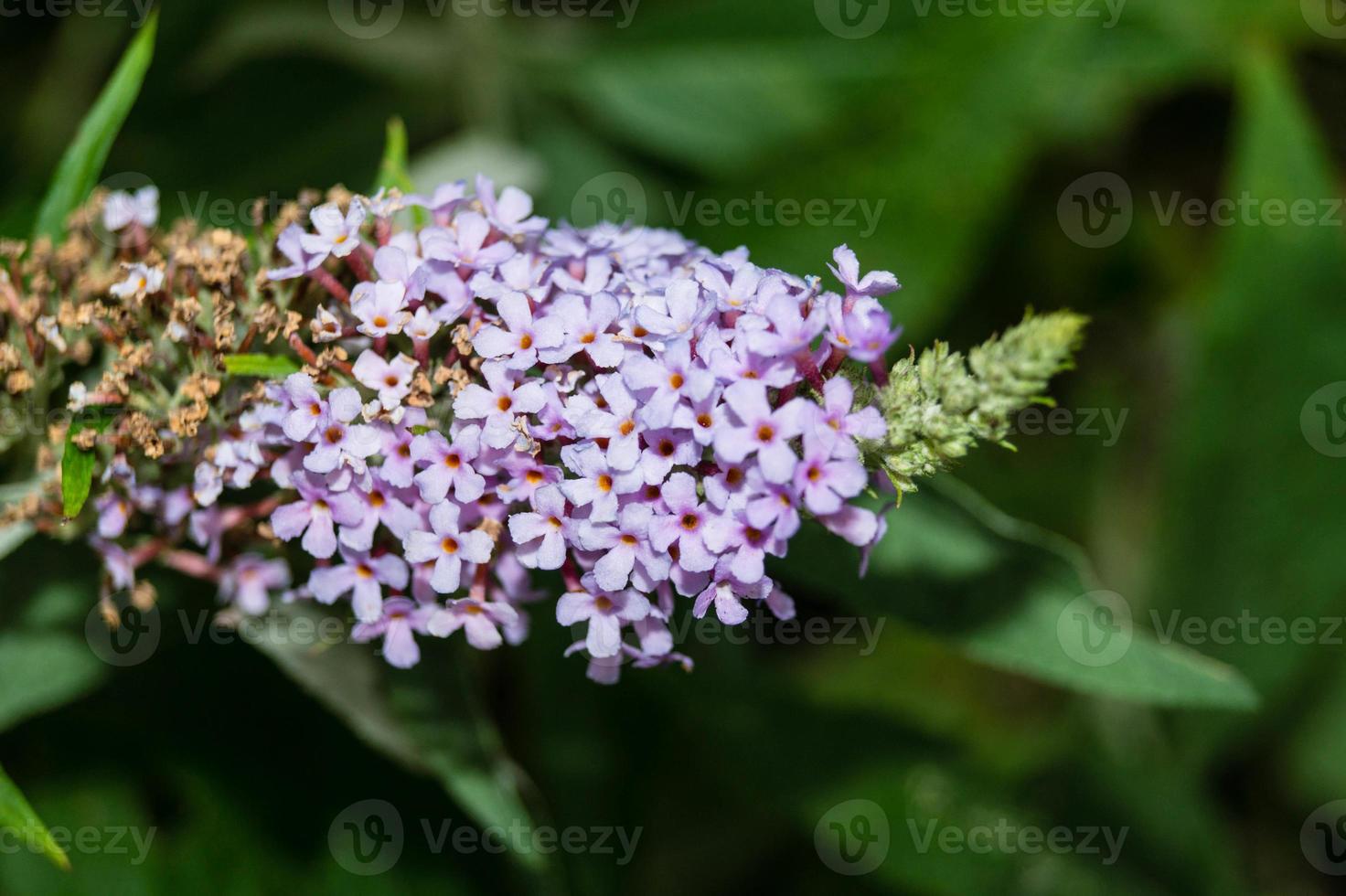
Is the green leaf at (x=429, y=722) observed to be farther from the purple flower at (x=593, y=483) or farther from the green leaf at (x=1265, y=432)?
the green leaf at (x=1265, y=432)

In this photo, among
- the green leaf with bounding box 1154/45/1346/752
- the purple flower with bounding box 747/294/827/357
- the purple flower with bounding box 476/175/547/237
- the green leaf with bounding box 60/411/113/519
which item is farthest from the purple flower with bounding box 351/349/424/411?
the green leaf with bounding box 1154/45/1346/752

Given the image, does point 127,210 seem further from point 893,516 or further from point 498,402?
point 893,516

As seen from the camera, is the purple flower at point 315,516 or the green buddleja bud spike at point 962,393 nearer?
the green buddleja bud spike at point 962,393

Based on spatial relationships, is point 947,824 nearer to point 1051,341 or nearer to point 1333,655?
point 1333,655

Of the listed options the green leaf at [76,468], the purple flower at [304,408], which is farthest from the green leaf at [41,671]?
the purple flower at [304,408]

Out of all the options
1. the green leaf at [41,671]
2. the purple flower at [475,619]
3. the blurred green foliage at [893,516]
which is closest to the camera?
the purple flower at [475,619]

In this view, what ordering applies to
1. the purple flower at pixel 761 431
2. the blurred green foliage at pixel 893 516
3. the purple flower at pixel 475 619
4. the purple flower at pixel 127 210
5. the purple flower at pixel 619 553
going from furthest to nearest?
the blurred green foliage at pixel 893 516 < the purple flower at pixel 127 210 < the purple flower at pixel 475 619 < the purple flower at pixel 619 553 < the purple flower at pixel 761 431

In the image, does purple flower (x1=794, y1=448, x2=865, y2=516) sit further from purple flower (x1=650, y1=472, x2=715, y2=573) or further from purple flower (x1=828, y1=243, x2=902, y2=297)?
purple flower (x1=828, y1=243, x2=902, y2=297)
